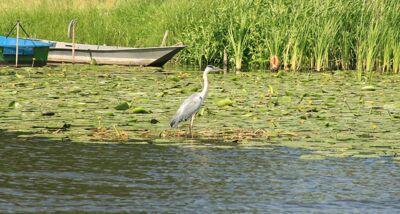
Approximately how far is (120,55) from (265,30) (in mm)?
4715

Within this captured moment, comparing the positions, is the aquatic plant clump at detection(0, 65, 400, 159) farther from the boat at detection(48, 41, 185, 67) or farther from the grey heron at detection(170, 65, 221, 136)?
the boat at detection(48, 41, 185, 67)

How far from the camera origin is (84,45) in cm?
3022

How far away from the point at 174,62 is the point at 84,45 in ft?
9.61

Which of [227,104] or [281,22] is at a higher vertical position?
[281,22]

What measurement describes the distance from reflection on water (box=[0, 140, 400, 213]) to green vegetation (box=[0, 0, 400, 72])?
12.4 m

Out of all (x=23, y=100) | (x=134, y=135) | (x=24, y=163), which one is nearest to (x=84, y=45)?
(x=23, y=100)

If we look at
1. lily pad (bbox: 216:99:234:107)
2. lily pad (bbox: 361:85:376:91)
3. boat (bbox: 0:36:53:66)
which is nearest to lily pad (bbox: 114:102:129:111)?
lily pad (bbox: 216:99:234:107)

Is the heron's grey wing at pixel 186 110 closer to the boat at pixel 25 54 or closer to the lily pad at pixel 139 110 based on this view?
the lily pad at pixel 139 110

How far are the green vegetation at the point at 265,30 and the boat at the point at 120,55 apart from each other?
1.03 metres

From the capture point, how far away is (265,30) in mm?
25812

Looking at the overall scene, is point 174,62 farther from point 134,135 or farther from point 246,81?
point 134,135

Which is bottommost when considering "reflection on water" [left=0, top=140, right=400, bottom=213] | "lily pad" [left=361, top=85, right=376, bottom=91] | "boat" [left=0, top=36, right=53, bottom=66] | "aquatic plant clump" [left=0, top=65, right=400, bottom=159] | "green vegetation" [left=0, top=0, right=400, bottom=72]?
"reflection on water" [left=0, top=140, right=400, bottom=213]

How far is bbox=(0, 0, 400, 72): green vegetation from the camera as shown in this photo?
2425cm

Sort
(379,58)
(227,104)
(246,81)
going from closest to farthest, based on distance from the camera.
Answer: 1. (227,104)
2. (246,81)
3. (379,58)
